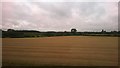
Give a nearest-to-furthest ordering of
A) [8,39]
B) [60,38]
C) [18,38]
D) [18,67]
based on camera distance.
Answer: [18,67], [8,39], [18,38], [60,38]

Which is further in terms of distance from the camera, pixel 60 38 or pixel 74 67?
pixel 60 38

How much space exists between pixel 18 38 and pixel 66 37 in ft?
28.2

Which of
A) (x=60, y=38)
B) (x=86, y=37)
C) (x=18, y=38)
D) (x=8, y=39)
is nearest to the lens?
(x=8, y=39)

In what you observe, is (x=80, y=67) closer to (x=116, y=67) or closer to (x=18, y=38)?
(x=116, y=67)

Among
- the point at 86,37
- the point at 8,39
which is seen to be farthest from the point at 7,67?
the point at 86,37

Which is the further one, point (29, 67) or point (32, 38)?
point (32, 38)

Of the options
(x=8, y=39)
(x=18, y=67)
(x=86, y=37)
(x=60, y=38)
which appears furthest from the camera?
(x=86, y=37)

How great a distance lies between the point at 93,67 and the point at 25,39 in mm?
21722

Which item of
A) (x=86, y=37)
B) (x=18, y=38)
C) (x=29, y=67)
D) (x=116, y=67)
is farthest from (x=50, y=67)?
(x=86, y=37)

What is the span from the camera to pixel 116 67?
9109 millimetres

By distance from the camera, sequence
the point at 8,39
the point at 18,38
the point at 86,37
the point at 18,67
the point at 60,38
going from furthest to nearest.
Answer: the point at 86,37 < the point at 60,38 < the point at 18,38 < the point at 8,39 < the point at 18,67

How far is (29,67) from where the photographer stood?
28.5 feet

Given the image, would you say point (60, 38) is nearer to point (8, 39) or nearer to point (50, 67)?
point (8, 39)

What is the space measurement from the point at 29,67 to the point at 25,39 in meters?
21.3
